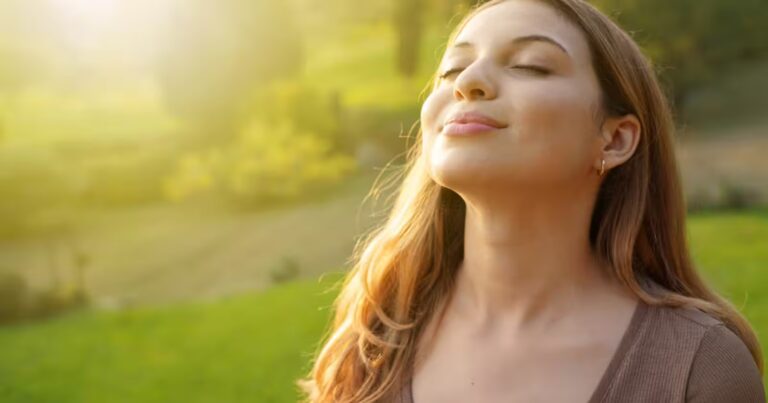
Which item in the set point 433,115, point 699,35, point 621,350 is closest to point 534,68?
point 433,115

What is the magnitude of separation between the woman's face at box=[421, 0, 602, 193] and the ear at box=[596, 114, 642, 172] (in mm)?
23

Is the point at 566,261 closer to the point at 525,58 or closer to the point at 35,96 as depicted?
the point at 525,58

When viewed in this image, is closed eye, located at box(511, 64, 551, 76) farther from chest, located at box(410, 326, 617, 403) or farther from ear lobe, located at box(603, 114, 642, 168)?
chest, located at box(410, 326, 617, 403)

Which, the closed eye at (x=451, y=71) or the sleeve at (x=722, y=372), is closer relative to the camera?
the sleeve at (x=722, y=372)

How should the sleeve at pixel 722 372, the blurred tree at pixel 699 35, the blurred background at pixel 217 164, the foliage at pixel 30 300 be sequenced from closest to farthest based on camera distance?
the sleeve at pixel 722 372
the blurred background at pixel 217 164
the foliage at pixel 30 300
the blurred tree at pixel 699 35

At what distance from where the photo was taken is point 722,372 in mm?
1567

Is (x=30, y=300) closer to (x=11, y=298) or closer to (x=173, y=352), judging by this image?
(x=11, y=298)

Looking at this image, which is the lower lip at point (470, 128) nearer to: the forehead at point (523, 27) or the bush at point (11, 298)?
the forehead at point (523, 27)

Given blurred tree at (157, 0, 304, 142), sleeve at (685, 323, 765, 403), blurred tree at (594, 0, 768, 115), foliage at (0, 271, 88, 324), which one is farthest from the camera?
blurred tree at (594, 0, 768, 115)

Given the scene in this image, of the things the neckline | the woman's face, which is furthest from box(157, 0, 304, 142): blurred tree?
the neckline

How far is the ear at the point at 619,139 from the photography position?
1736 millimetres

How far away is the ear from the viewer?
1736mm

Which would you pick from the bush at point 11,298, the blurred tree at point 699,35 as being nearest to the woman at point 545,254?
the bush at point 11,298

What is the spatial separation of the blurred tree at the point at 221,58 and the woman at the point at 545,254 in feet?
11.5
